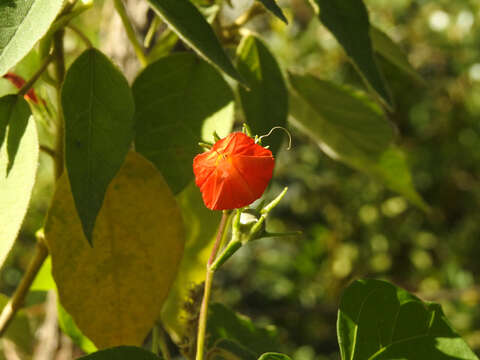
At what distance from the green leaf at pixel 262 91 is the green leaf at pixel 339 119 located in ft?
0.29

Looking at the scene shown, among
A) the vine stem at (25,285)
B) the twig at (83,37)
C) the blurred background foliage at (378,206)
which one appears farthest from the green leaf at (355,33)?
the blurred background foliage at (378,206)

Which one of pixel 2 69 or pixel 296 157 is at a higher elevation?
pixel 2 69

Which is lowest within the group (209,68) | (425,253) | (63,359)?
(425,253)

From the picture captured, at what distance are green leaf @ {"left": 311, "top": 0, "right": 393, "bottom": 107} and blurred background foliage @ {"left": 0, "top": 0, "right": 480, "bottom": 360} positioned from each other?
3.50 feet

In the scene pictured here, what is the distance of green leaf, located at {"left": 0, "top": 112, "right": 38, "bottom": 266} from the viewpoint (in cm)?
36

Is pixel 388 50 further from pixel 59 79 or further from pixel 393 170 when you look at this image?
A: pixel 59 79

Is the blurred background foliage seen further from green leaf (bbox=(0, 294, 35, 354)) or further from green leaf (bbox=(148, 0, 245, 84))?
green leaf (bbox=(148, 0, 245, 84))

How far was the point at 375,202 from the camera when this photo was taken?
161 centimetres

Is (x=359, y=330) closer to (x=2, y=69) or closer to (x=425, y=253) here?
(x=2, y=69)

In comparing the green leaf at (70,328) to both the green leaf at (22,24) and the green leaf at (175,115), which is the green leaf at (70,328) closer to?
the green leaf at (175,115)

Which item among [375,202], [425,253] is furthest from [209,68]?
[425,253]

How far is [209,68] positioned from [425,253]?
52.5 inches

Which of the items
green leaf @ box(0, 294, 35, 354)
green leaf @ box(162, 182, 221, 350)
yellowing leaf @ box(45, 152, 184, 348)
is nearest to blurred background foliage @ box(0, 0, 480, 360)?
green leaf @ box(0, 294, 35, 354)

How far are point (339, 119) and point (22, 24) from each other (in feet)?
1.16
